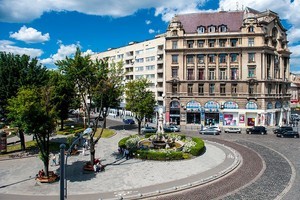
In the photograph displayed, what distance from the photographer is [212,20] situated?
239ft

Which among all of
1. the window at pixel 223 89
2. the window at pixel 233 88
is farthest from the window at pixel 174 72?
the window at pixel 233 88

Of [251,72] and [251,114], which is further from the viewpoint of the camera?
[251,114]

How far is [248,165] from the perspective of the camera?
3219 cm

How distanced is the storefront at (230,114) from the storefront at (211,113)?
1797mm

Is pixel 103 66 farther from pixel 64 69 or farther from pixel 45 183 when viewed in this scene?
pixel 45 183

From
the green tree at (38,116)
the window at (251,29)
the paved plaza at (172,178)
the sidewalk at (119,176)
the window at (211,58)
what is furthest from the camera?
the window at (211,58)

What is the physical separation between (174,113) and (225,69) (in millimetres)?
17651

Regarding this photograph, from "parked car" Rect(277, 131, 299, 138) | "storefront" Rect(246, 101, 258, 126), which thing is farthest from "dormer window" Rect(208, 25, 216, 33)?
"parked car" Rect(277, 131, 299, 138)

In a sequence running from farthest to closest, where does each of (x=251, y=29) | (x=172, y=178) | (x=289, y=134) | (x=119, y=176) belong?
(x=251, y=29) → (x=289, y=134) → (x=119, y=176) → (x=172, y=178)

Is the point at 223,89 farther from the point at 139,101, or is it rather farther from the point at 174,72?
the point at 139,101

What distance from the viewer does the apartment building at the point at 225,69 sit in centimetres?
6800

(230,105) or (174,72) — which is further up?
(174,72)

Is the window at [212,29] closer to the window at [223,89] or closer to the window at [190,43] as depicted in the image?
the window at [190,43]

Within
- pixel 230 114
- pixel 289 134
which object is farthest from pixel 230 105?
pixel 289 134
